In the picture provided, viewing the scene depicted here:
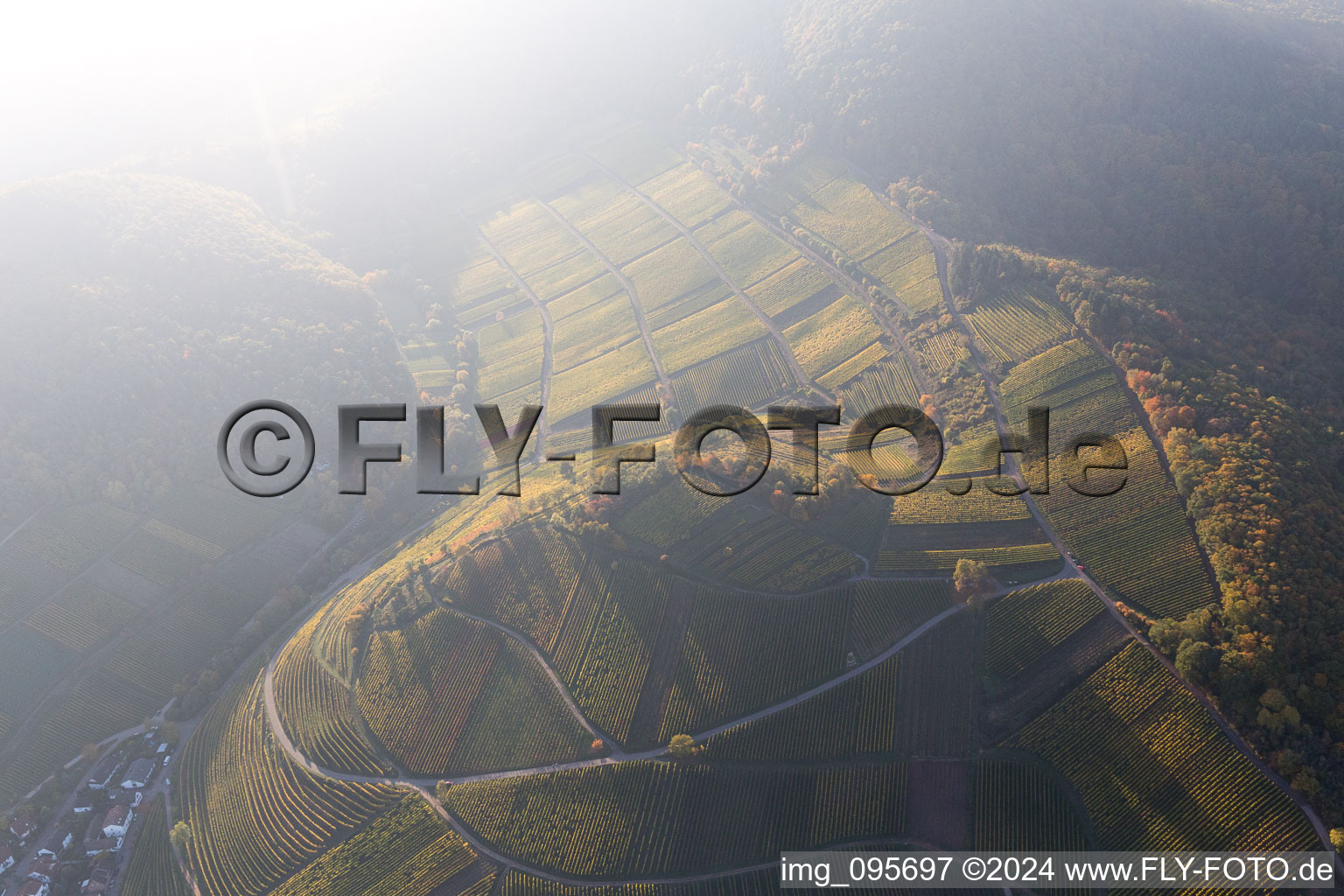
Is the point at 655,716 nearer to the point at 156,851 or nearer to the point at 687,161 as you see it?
the point at 156,851

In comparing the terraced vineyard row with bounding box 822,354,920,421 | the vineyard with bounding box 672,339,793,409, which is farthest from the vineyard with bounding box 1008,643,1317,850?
the vineyard with bounding box 672,339,793,409

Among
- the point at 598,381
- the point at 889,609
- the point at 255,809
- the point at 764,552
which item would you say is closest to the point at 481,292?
the point at 598,381

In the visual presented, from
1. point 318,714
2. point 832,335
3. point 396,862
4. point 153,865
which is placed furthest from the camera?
point 832,335

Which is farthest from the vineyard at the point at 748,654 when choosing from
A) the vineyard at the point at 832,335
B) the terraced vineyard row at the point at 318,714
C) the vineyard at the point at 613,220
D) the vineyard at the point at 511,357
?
the vineyard at the point at 613,220

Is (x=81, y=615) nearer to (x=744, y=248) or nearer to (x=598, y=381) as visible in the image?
(x=598, y=381)

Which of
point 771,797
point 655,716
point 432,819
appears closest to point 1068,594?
point 771,797

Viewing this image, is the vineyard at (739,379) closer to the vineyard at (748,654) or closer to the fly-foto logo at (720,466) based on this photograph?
the fly-foto logo at (720,466)
